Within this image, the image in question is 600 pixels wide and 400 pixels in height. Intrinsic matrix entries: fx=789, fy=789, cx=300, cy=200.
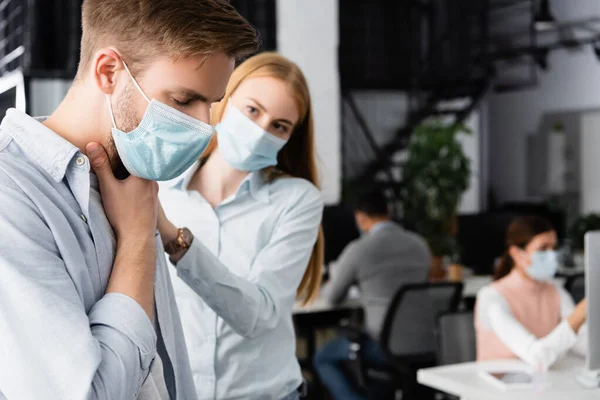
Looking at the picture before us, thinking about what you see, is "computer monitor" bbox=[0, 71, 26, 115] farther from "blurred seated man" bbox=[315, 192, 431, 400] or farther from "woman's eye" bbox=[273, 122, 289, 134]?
"blurred seated man" bbox=[315, 192, 431, 400]

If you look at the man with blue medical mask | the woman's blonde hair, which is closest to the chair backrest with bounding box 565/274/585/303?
the woman's blonde hair

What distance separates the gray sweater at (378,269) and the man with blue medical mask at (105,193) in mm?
3330

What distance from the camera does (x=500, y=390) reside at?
2625 millimetres

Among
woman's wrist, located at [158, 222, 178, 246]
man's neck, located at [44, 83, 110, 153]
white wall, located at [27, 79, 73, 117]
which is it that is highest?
white wall, located at [27, 79, 73, 117]

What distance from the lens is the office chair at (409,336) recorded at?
13.9 ft

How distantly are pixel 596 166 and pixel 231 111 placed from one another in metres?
8.41

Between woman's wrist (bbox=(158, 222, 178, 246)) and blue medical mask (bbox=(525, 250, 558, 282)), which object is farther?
blue medical mask (bbox=(525, 250, 558, 282))

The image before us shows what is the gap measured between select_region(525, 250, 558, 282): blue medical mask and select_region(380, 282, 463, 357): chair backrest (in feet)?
3.09

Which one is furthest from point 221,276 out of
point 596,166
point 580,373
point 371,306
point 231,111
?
point 596,166

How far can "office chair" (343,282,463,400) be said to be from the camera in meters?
4.23

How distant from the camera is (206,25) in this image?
1.12m

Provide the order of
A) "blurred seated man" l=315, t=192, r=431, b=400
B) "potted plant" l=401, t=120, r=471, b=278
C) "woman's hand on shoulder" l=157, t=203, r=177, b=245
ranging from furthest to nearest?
1. "potted plant" l=401, t=120, r=471, b=278
2. "blurred seated man" l=315, t=192, r=431, b=400
3. "woman's hand on shoulder" l=157, t=203, r=177, b=245

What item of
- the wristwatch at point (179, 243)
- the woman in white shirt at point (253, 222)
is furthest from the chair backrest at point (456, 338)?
the wristwatch at point (179, 243)

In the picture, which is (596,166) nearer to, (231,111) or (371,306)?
(371,306)
